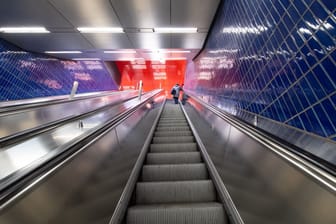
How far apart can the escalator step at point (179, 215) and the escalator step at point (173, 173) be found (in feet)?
1.93

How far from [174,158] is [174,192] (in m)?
0.68

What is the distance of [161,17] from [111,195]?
4330 millimetres

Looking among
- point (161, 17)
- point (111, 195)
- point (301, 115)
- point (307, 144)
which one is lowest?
point (111, 195)

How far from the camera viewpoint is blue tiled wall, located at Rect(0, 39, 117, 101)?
584 cm

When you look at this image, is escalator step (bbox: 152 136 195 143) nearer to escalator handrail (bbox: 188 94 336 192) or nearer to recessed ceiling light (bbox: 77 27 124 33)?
escalator handrail (bbox: 188 94 336 192)

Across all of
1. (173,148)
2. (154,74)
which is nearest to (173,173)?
(173,148)

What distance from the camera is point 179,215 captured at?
1388mm

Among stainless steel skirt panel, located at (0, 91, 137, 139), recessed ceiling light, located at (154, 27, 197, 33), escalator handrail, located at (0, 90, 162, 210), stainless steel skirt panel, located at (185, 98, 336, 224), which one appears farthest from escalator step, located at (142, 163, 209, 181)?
recessed ceiling light, located at (154, 27, 197, 33)

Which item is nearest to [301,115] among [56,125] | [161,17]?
[56,125]

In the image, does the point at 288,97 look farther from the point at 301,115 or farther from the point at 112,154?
the point at 112,154

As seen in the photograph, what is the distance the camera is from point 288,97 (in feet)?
5.02

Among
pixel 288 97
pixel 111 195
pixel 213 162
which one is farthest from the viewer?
pixel 213 162

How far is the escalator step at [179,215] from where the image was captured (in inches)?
53.9

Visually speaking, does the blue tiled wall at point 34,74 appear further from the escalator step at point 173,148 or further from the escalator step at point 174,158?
the escalator step at point 174,158
